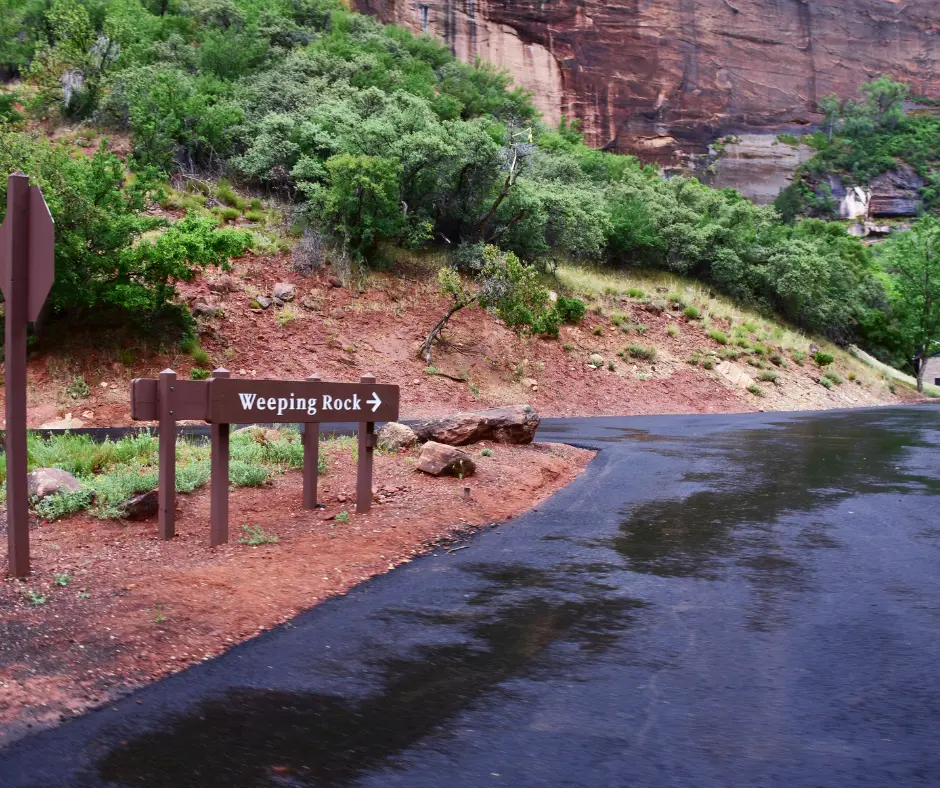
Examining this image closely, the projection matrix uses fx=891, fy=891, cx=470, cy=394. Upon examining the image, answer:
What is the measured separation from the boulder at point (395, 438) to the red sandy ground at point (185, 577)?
173cm

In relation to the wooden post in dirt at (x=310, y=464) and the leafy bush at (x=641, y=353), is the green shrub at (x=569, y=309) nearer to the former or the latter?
the leafy bush at (x=641, y=353)

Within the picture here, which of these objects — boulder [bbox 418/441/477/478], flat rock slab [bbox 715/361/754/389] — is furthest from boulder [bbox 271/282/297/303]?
boulder [bbox 418/441/477/478]

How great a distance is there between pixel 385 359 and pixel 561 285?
1093cm

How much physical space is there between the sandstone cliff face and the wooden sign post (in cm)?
7258

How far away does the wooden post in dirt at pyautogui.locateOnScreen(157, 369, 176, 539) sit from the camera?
6.84m

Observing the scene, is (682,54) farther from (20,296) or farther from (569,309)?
(20,296)

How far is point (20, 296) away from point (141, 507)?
2.75 metres

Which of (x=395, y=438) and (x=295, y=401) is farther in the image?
(x=395, y=438)

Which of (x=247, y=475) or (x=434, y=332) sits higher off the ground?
(x=434, y=332)

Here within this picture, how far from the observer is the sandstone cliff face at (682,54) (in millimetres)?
78875

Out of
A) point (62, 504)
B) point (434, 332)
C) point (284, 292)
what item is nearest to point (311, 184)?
point (284, 292)

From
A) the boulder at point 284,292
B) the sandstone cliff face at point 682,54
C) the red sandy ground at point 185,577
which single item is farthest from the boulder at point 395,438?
the sandstone cliff face at point 682,54

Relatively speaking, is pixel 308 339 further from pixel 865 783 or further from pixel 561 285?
pixel 865 783

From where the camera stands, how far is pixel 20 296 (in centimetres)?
586
